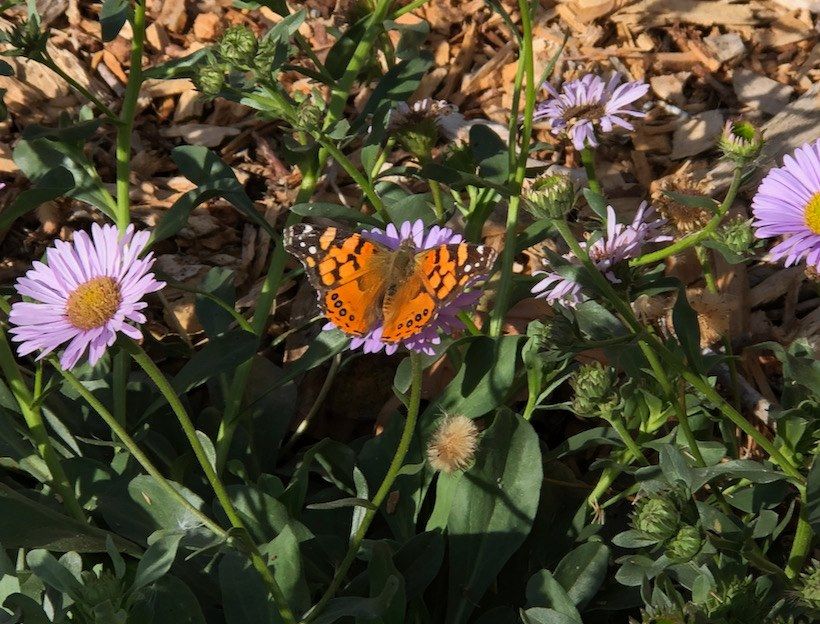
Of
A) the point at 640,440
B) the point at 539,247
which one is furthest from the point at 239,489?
the point at 539,247

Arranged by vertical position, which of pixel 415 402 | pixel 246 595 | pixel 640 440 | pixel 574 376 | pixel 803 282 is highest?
pixel 415 402

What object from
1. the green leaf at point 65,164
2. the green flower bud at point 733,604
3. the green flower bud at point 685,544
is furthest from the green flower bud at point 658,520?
the green leaf at point 65,164

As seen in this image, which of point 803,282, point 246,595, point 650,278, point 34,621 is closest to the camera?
point 34,621

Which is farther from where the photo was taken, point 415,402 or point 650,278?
point 650,278

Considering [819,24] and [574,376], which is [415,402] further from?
[819,24]

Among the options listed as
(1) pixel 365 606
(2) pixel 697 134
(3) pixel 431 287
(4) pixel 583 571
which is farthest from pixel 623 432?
A: (2) pixel 697 134

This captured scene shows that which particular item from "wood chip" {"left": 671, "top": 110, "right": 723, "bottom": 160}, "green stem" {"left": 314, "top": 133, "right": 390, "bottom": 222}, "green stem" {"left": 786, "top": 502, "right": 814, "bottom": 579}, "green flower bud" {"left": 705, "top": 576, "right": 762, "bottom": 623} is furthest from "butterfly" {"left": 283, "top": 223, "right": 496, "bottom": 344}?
"wood chip" {"left": 671, "top": 110, "right": 723, "bottom": 160}

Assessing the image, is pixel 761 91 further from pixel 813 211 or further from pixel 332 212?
pixel 332 212
